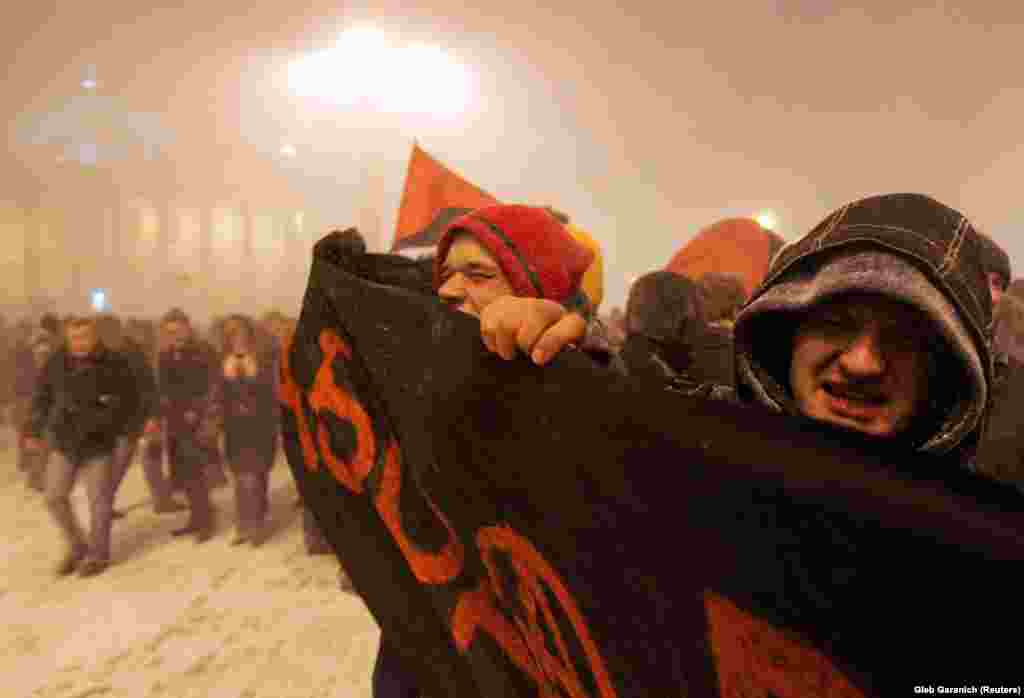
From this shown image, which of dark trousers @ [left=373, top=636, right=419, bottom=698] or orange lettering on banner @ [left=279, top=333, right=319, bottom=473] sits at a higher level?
orange lettering on banner @ [left=279, top=333, right=319, bottom=473]

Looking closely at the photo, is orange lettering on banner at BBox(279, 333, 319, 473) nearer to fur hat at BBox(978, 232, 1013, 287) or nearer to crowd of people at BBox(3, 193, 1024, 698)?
crowd of people at BBox(3, 193, 1024, 698)

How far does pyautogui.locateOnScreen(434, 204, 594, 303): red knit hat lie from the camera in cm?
144

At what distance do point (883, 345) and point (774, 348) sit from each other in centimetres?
21

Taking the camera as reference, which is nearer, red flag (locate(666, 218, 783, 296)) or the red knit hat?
the red knit hat

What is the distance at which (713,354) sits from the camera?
8.08 ft

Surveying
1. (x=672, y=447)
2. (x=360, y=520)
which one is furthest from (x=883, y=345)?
(x=360, y=520)

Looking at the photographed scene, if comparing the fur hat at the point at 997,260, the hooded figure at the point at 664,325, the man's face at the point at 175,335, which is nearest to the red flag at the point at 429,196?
the man's face at the point at 175,335

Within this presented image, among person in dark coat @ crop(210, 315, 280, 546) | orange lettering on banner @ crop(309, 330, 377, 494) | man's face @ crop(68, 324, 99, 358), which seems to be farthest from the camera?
person in dark coat @ crop(210, 315, 280, 546)

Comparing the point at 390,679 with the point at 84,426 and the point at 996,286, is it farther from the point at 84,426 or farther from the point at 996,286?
the point at 84,426

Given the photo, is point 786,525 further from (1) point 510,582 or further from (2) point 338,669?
(2) point 338,669

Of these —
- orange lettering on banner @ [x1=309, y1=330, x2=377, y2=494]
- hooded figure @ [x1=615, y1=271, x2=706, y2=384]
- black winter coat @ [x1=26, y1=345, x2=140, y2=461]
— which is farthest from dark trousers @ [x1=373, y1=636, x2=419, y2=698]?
black winter coat @ [x1=26, y1=345, x2=140, y2=461]

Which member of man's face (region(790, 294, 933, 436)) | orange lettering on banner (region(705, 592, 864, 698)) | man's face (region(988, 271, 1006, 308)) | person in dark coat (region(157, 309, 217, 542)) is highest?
man's face (region(988, 271, 1006, 308))

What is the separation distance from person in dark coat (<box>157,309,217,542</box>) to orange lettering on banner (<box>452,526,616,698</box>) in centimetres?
469

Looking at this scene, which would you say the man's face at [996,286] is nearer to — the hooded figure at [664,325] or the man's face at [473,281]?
the hooded figure at [664,325]
